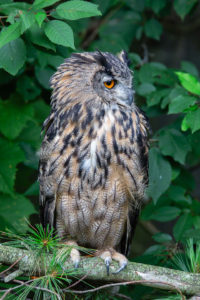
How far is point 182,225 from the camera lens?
10.6 feet

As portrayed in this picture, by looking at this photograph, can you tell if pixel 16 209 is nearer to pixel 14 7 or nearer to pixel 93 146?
pixel 93 146

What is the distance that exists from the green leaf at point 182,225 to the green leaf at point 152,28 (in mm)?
1457

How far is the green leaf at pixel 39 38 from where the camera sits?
2.47 m

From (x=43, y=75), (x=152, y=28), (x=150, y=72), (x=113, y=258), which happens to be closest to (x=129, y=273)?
(x=113, y=258)

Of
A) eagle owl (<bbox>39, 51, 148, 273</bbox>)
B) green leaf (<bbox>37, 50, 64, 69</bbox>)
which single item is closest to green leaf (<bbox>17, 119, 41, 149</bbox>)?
green leaf (<bbox>37, 50, 64, 69</bbox>)

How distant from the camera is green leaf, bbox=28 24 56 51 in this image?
2.47 m

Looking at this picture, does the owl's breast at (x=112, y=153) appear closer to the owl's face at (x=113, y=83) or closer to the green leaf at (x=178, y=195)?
the owl's face at (x=113, y=83)

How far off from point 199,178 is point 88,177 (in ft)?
9.06

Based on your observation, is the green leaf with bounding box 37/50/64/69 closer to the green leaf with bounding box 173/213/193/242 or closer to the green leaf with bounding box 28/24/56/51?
the green leaf with bounding box 28/24/56/51

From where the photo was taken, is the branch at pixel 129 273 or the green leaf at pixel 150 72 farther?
the green leaf at pixel 150 72

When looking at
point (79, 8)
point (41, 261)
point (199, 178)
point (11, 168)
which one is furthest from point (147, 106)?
point (199, 178)

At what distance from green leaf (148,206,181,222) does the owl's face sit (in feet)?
2.77

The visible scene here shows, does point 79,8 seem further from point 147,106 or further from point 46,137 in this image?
point 147,106

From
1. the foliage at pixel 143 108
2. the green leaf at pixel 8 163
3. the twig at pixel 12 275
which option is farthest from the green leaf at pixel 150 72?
the twig at pixel 12 275
